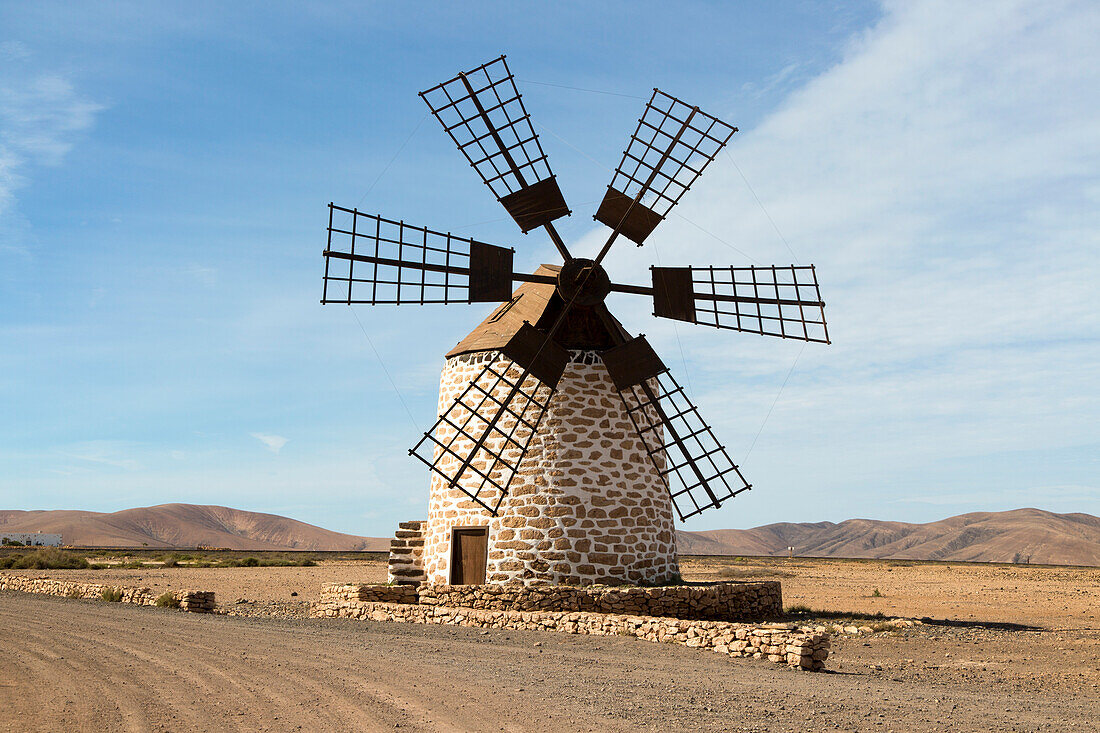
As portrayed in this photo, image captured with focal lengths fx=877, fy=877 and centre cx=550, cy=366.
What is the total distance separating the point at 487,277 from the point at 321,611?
6444 millimetres

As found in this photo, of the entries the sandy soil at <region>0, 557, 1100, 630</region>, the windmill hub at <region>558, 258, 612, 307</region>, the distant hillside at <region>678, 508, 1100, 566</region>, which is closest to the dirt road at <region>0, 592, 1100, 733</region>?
the sandy soil at <region>0, 557, 1100, 630</region>

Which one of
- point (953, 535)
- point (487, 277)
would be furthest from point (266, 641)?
point (953, 535)

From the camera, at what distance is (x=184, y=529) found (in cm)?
10469

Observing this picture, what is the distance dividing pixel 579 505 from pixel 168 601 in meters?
7.62

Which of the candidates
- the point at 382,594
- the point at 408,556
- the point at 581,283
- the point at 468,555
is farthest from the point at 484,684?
the point at 408,556

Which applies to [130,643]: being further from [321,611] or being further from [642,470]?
[642,470]

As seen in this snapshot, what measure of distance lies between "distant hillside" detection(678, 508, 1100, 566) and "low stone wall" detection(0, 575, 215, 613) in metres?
74.7

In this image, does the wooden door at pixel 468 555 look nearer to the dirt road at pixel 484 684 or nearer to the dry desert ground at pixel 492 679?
the dry desert ground at pixel 492 679

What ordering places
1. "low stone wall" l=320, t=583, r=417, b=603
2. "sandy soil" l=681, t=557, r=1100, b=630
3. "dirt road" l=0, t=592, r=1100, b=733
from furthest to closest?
"sandy soil" l=681, t=557, r=1100, b=630 → "low stone wall" l=320, t=583, r=417, b=603 → "dirt road" l=0, t=592, r=1100, b=733

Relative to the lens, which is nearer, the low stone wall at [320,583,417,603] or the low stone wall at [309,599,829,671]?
the low stone wall at [309,599,829,671]

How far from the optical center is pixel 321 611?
15055 mm

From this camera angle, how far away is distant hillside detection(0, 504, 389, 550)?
93.4m

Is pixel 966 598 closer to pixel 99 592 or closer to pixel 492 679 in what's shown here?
pixel 492 679

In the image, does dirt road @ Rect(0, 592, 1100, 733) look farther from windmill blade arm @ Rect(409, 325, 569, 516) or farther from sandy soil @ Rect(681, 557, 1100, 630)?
sandy soil @ Rect(681, 557, 1100, 630)
